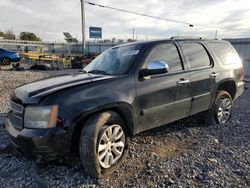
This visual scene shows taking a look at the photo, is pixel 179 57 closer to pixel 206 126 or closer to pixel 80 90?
pixel 206 126

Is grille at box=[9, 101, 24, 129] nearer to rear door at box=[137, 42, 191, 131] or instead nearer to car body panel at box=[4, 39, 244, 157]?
car body panel at box=[4, 39, 244, 157]

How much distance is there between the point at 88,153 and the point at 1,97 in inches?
235

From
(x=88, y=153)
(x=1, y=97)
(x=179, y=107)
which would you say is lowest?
(x=1, y=97)

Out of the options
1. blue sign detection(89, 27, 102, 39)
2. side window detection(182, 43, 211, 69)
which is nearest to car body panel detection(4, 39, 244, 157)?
side window detection(182, 43, 211, 69)

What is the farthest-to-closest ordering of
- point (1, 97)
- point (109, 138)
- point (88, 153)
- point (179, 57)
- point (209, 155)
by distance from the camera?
1. point (1, 97)
2. point (179, 57)
3. point (209, 155)
4. point (109, 138)
5. point (88, 153)

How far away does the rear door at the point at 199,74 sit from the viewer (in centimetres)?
441

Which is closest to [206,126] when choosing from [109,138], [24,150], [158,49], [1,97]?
[158,49]

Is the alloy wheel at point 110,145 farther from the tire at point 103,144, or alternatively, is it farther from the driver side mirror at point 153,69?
the driver side mirror at point 153,69

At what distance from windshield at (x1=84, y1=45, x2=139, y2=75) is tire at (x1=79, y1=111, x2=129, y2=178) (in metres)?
0.80

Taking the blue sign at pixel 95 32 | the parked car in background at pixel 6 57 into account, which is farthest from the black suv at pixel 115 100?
the blue sign at pixel 95 32

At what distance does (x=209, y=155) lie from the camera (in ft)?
12.3

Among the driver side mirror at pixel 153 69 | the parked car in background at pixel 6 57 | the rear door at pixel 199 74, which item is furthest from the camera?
the parked car in background at pixel 6 57

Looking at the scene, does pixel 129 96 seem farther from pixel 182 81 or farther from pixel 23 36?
pixel 23 36

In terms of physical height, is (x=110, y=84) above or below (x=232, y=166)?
above
